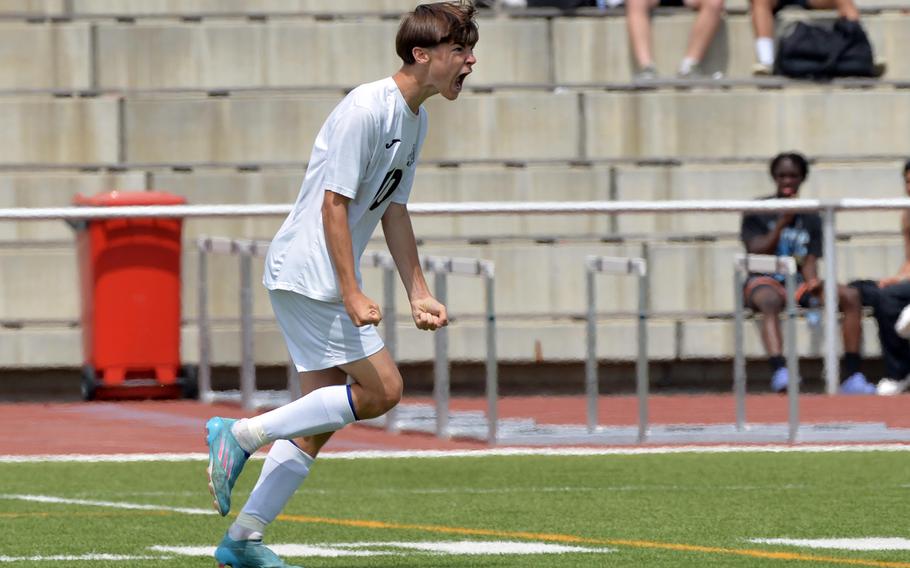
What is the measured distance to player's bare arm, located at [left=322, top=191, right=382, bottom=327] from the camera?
263 inches

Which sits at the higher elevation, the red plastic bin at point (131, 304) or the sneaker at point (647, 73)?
the sneaker at point (647, 73)

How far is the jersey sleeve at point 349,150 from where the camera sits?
6.70 m

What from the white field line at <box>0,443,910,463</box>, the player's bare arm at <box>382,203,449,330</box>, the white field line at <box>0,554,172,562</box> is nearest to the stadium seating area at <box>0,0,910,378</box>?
the white field line at <box>0,443,910,463</box>

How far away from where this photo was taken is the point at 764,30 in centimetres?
1773

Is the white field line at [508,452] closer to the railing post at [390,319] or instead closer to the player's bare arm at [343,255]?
the railing post at [390,319]

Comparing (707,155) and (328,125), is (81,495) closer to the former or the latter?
(328,125)

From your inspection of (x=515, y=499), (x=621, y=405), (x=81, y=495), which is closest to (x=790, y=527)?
(x=515, y=499)

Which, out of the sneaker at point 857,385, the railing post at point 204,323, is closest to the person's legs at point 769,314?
the sneaker at point 857,385

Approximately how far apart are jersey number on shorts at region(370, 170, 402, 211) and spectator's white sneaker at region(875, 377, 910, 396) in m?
7.02

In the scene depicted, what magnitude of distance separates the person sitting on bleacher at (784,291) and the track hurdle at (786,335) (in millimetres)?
47

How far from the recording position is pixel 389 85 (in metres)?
6.89

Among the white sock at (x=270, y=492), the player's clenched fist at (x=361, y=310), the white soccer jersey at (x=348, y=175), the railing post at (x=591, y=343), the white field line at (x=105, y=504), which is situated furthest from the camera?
the railing post at (x=591, y=343)

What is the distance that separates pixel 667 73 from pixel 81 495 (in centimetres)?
898

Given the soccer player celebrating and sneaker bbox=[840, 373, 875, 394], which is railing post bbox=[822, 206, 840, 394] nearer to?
sneaker bbox=[840, 373, 875, 394]
